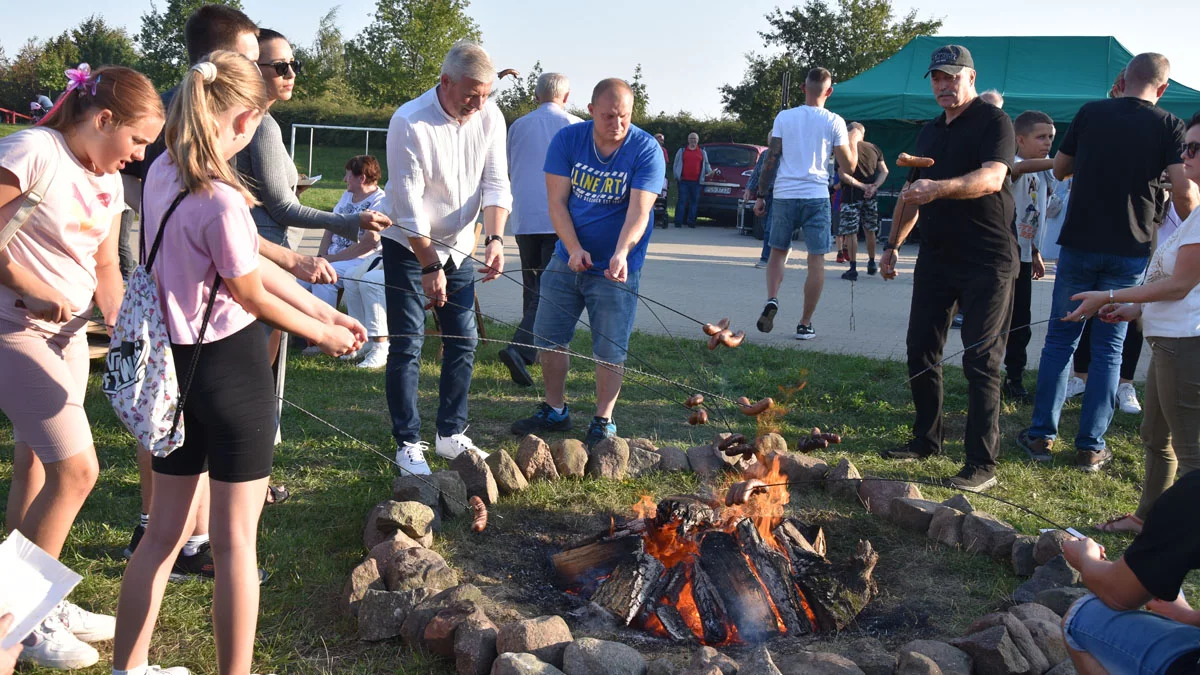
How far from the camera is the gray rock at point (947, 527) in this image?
4258 millimetres

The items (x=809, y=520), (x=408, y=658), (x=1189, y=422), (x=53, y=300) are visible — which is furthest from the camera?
(x=809, y=520)

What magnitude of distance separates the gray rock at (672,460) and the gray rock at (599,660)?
6.81 ft

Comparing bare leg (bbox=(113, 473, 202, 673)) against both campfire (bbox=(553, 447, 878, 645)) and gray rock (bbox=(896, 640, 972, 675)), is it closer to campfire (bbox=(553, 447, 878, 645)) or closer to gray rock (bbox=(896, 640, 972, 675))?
campfire (bbox=(553, 447, 878, 645))

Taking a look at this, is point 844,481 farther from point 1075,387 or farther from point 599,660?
point 1075,387

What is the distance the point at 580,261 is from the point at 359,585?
217cm

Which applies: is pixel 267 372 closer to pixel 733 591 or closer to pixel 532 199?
pixel 733 591

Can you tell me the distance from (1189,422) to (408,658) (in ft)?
11.2

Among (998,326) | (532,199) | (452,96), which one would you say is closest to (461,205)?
(452,96)

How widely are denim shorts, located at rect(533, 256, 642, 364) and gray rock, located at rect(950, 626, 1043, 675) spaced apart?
8.37 ft

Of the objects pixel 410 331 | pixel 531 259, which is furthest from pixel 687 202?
pixel 410 331

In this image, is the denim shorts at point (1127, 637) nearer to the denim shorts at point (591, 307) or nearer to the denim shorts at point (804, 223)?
the denim shorts at point (591, 307)

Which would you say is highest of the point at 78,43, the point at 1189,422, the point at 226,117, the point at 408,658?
the point at 78,43

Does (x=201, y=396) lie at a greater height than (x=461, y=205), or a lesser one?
lesser

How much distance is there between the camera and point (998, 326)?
502cm
